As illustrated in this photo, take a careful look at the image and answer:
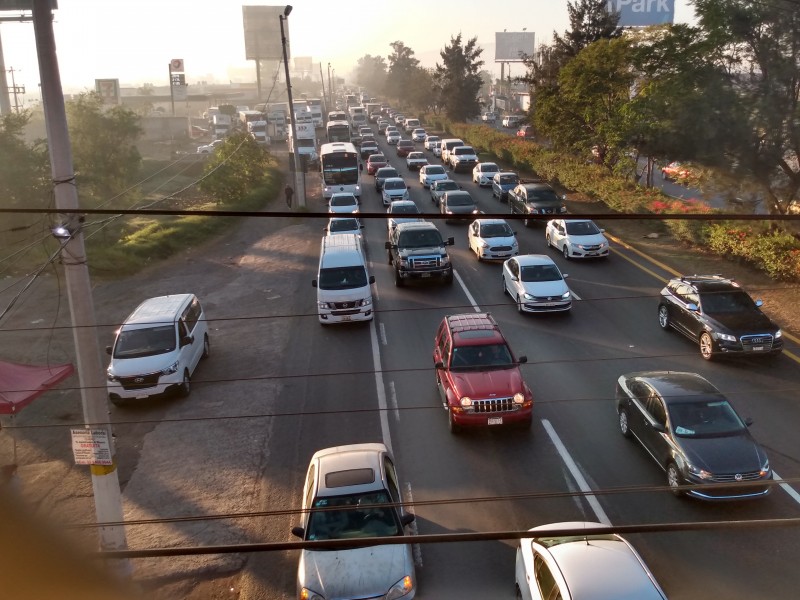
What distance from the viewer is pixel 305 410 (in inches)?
571

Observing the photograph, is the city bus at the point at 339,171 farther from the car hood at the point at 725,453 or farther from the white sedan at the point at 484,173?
the car hood at the point at 725,453

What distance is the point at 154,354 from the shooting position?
1524cm

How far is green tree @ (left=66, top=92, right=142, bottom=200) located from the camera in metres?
35.5

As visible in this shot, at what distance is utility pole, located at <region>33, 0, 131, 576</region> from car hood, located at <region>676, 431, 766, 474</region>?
801 centimetres

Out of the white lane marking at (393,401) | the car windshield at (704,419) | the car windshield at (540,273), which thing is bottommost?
the white lane marking at (393,401)

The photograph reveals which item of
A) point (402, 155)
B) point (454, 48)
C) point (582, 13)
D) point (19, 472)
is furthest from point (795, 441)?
point (454, 48)

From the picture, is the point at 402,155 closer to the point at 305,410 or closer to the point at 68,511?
the point at 305,410

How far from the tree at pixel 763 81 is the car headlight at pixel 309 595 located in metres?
18.5

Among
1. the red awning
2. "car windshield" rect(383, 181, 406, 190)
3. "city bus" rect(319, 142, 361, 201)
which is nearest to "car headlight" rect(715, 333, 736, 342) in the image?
the red awning

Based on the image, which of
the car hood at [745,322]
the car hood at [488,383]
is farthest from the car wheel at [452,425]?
the car hood at [745,322]

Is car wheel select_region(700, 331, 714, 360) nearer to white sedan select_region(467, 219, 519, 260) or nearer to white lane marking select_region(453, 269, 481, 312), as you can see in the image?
white lane marking select_region(453, 269, 481, 312)

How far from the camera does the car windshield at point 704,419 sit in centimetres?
1073

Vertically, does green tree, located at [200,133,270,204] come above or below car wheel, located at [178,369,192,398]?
above

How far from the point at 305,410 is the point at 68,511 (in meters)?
4.77
